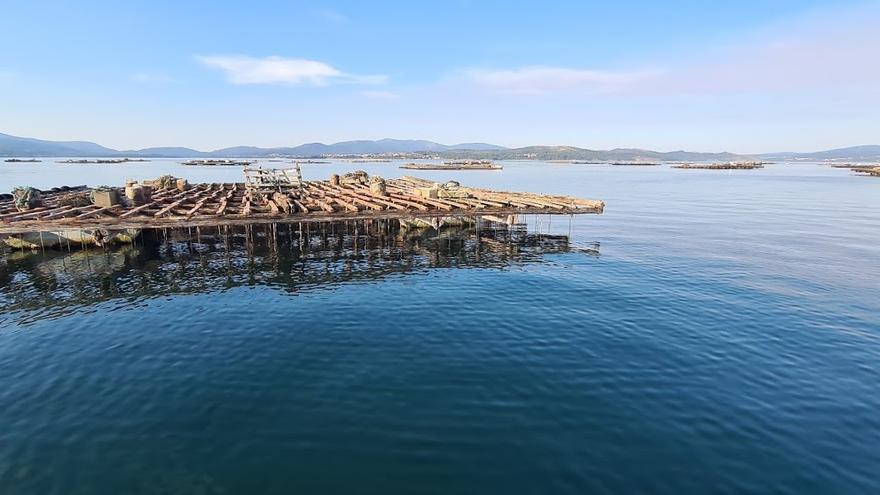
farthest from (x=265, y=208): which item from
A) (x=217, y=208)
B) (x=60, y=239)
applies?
(x=60, y=239)

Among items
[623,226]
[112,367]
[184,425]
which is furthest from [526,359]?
[623,226]

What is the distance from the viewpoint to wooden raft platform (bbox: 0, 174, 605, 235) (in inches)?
1298

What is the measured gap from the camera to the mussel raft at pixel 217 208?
1313 inches

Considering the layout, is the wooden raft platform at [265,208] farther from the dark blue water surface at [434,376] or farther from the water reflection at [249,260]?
the dark blue water surface at [434,376]

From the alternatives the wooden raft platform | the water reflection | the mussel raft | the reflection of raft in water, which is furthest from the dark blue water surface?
the wooden raft platform

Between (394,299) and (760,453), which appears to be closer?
(760,453)

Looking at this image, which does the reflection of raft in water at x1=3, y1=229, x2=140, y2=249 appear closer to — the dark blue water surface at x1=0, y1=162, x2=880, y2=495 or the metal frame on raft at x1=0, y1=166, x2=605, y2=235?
the metal frame on raft at x1=0, y1=166, x2=605, y2=235

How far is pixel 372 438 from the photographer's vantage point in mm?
13453

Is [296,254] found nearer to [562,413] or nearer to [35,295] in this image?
[35,295]

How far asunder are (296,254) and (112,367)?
2110cm

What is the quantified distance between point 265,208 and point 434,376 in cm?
2982

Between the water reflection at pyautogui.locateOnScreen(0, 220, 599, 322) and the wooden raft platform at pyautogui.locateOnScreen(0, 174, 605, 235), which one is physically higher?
the wooden raft platform at pyautogui.locateOnScreen(0, 174, 605, 235)

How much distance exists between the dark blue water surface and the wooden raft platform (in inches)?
141

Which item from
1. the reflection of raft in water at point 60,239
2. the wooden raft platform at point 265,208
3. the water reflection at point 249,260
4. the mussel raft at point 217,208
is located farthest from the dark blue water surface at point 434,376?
the wooden raft platform at point 265,208
